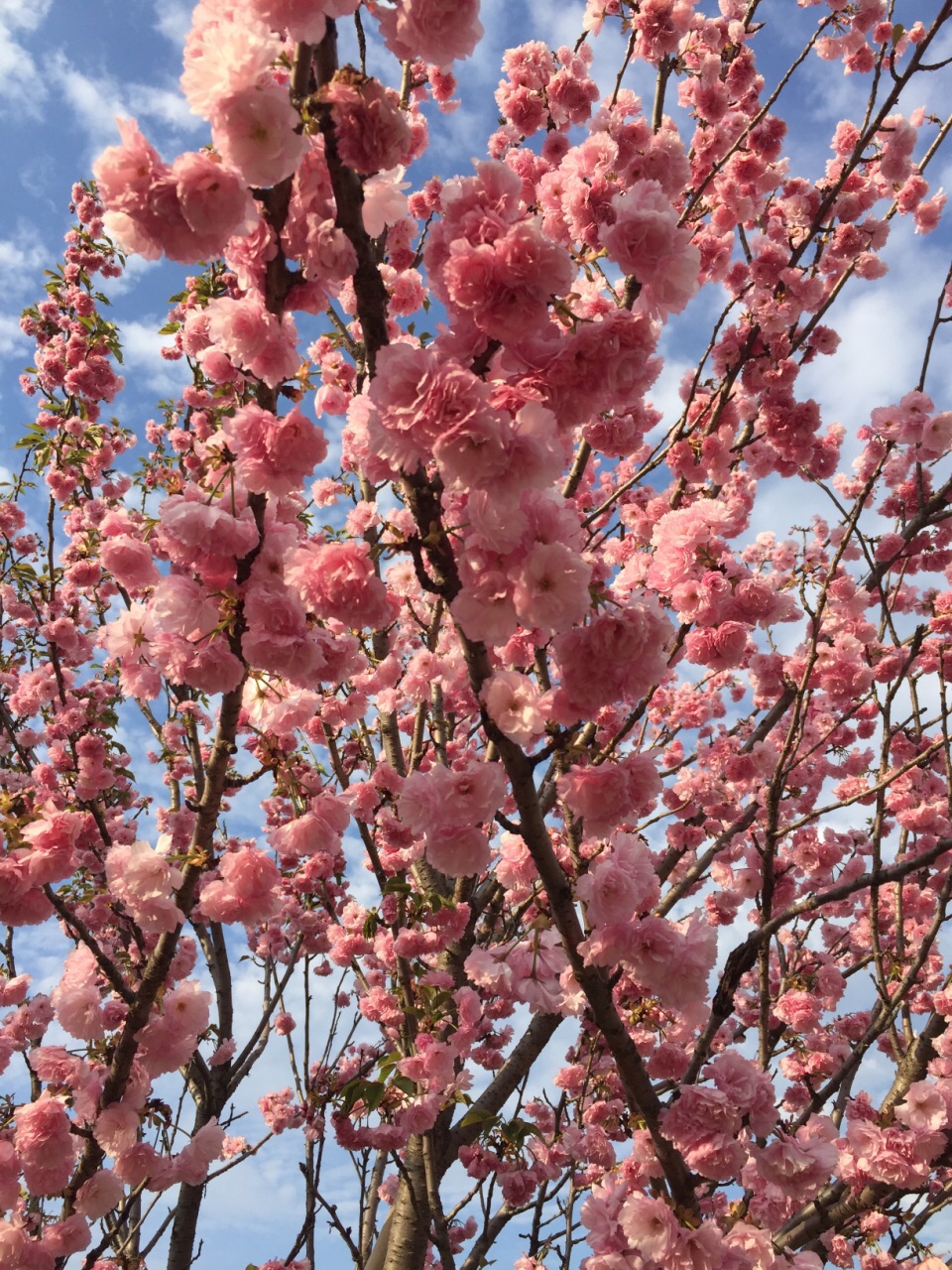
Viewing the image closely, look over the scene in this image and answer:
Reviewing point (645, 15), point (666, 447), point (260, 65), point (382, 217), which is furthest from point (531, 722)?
point (645, 15)

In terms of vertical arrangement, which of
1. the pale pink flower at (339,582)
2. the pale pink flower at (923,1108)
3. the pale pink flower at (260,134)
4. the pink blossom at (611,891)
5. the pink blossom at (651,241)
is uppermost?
the pink blossom at (651,241)

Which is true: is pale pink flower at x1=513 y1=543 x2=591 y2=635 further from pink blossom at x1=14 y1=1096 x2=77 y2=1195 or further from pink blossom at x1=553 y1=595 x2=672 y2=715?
pink blossom at x1=14 y1=1096 x2=77 y2=1195

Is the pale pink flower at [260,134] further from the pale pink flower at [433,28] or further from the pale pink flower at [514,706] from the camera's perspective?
the pale pink flower at [514,706]

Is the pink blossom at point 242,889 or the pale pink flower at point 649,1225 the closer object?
the pale pink flower at point 649,1225

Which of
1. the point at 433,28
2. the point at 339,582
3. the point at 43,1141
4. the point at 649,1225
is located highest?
the point at 433,28

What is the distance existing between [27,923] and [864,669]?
13.2 feet

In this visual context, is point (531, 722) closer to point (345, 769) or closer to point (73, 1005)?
point (73, 1005)

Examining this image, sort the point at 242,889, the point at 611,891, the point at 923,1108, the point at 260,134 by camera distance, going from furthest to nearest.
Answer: the point at 923,1108, the point at 242,889, the point at 611,891, the point at 260,134

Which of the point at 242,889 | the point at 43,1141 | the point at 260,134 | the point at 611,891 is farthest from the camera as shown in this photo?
the point at 43,1141

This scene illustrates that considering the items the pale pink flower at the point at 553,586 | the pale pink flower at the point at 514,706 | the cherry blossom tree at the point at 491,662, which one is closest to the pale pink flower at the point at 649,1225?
the cherry blossom tree at the point at 491,662

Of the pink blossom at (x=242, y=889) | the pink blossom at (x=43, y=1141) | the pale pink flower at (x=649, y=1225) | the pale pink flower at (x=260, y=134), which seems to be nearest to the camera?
the pale pink flower at (x=260, y=134)

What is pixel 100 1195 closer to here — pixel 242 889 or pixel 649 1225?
pixel 242 889

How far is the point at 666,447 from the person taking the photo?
157 inches

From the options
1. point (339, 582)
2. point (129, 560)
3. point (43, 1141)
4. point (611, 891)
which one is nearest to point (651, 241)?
point (339, 582)
